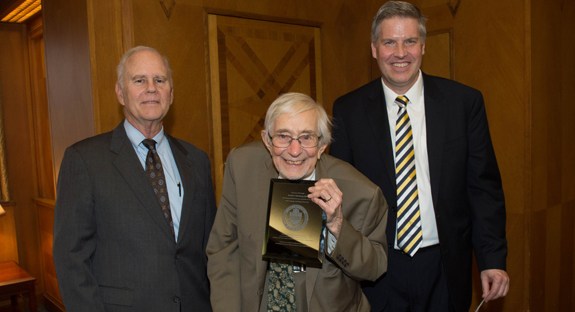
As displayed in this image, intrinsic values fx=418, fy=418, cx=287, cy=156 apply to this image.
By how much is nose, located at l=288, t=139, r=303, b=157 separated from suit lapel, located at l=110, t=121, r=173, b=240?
73 centimetres

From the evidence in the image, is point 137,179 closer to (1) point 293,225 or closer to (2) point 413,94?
(1) point 293,225

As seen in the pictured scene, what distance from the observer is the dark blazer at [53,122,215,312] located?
177 centimetres

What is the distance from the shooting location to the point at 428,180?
6.45 feet

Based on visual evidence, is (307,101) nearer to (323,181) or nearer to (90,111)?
(323,181)

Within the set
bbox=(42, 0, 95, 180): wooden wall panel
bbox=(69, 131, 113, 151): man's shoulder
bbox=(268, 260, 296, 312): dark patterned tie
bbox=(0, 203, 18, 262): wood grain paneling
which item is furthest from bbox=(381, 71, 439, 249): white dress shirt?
bbox=(0, 203, 18, 262): wood grain paneling

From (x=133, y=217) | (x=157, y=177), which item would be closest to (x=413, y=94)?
(x=157, y=177)

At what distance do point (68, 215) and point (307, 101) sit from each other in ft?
3.68

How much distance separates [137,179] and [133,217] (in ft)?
0.57

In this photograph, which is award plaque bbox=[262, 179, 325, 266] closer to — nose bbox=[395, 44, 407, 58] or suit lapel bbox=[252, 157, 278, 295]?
suit lapel bbox=[252, 157, 278, 295]

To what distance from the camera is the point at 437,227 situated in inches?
74.7

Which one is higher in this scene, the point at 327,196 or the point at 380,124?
the point at 380,124

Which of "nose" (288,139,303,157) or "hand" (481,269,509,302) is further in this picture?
"hand" (481,269,509,302)

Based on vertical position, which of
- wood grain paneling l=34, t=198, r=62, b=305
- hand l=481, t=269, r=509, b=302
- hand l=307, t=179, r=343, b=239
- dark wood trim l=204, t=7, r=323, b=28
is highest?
dark wood trim l=204, t=7, r=323, b=28

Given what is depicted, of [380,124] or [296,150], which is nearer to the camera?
[296,150]
